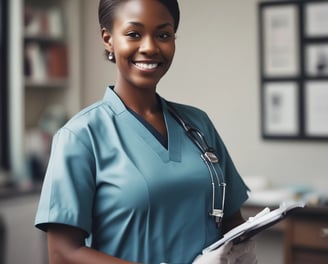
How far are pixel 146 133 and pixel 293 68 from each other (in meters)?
2.15

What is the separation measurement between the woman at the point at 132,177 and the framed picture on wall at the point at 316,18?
6.92 ft

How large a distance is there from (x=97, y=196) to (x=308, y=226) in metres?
1.78

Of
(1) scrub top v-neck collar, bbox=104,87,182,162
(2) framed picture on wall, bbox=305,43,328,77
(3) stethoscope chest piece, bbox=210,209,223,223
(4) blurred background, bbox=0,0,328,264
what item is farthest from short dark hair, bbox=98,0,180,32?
(2) framed picture on wall, bbox=305,43,328,77

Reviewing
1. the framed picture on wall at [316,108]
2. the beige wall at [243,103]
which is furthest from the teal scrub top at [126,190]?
the framed picture on wall at [316,108]

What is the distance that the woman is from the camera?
83cm

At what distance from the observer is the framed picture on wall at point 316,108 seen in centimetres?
288

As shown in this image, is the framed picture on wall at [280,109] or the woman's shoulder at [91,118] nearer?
the woman's shoulder at [91,118]

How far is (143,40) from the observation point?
0.87 metres

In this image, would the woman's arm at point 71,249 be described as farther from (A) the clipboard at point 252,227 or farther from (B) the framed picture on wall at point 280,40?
(B) the framed picture on wall at point 280,40

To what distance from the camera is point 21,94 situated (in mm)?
3223

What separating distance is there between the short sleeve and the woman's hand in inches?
6.8

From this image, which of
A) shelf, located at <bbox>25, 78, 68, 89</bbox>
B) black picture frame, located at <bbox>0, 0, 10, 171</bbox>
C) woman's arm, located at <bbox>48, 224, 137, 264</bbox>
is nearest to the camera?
woman's arm, located at <bbox>48, 224, 137, 264</bbox>

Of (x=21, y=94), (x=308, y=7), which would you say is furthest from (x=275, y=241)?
(x=21, y=94)

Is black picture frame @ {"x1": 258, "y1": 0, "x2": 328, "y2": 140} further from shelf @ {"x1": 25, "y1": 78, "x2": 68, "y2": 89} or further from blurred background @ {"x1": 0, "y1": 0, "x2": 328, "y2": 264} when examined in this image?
shelf @ {"x1": 25, "y1": 78, "x2": 68, "y2": 89}
